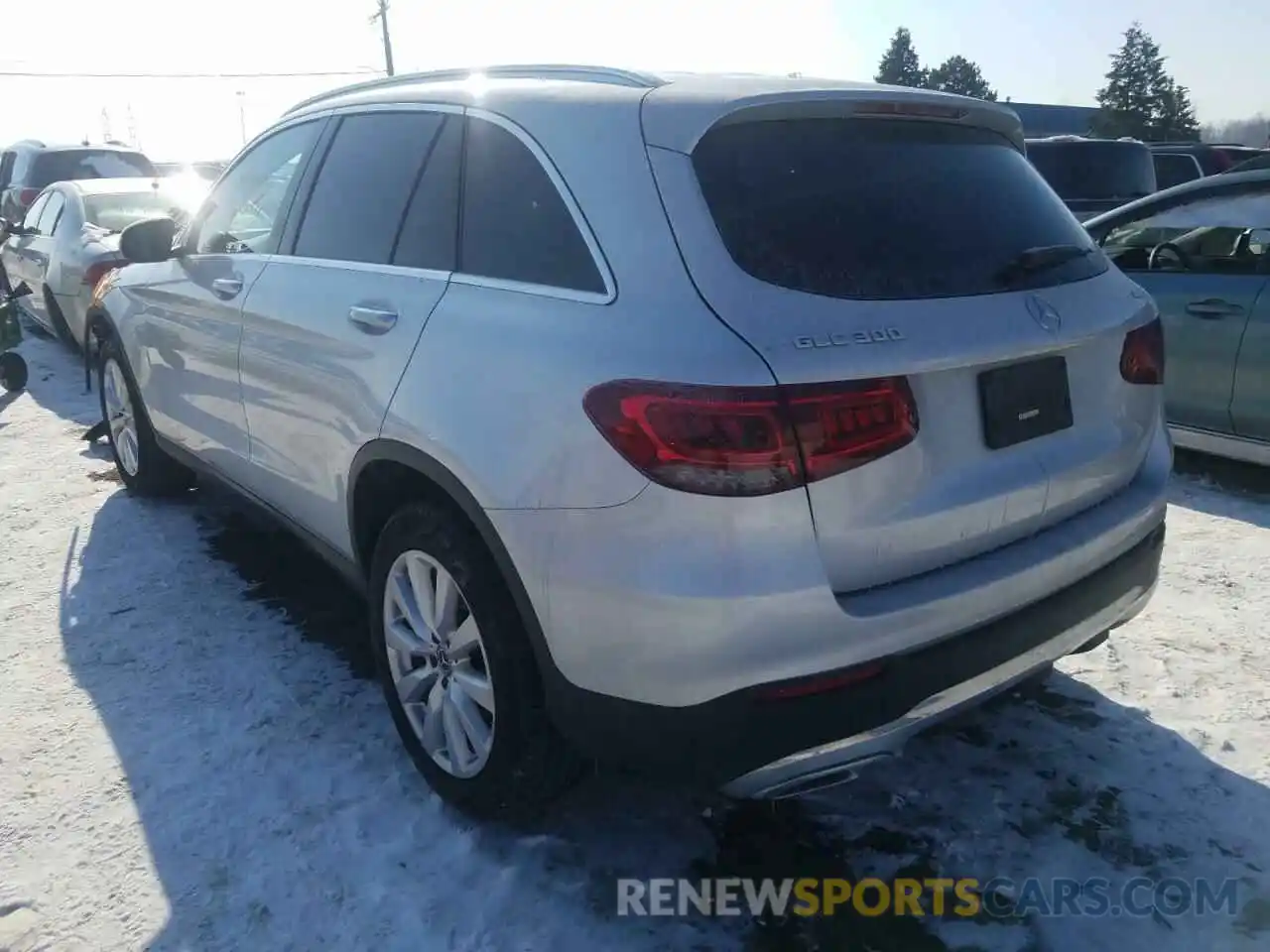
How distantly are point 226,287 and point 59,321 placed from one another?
6188 millimetres

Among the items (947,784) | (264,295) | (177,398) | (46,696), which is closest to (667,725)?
(947,784)

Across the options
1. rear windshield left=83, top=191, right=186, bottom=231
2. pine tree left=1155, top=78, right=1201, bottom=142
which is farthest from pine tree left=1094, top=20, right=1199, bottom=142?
rear windshield left=83, top=191, right=186, bottom=231

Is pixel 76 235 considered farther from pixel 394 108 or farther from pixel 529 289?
pixel 529 289

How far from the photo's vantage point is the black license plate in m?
2.28

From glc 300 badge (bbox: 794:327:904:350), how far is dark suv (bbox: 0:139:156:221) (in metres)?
13.3

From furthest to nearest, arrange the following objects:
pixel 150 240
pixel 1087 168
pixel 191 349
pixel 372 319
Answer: pixel 1087 168, pixel 150 240, pixel 191 349, pixel 372 319

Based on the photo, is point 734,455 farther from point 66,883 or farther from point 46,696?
point 46,696

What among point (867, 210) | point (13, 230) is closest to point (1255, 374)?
point (867, 210)

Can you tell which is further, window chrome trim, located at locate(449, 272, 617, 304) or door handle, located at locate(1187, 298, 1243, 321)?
door handle, located at locate(1187, 298, 1243, 321)

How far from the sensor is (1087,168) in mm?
10586

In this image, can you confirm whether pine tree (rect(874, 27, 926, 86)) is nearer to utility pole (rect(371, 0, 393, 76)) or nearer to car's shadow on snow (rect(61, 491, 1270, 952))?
utility pole (rect(371, 0, 393, 76))

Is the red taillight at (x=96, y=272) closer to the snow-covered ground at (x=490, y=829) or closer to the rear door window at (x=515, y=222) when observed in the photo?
the snow-covered ground at (x=490, y=829)

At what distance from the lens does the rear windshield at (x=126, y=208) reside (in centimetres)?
856

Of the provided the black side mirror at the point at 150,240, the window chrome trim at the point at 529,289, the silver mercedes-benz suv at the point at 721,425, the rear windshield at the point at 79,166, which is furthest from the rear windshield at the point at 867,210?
the rear windshield at the point at 79,166
